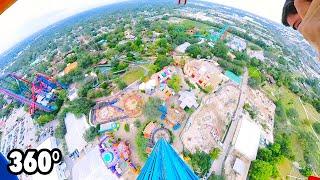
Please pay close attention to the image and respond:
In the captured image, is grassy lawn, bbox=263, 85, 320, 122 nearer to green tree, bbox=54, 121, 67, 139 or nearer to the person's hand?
green tree, bbox=54, 121, 67, 139

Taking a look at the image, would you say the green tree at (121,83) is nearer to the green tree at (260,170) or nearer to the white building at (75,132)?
the white building at (75,132)

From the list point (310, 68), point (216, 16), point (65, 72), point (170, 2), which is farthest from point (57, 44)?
point (310, 68)

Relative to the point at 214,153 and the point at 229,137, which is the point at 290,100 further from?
the point at 214,153

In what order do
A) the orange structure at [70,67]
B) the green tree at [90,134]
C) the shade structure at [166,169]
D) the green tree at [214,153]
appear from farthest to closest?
the orange structure at [70,67]
the green tree at [90,134]
the green tree at [214,153]
the shade structure at [166,169]

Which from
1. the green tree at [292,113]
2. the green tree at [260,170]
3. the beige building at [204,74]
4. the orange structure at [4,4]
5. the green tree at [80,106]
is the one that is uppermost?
the orange structure at [4,4]

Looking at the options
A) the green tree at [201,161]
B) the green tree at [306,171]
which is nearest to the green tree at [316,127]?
the green tree at [306,171]

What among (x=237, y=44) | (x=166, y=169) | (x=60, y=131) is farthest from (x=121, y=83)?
(x=237, y=44)
